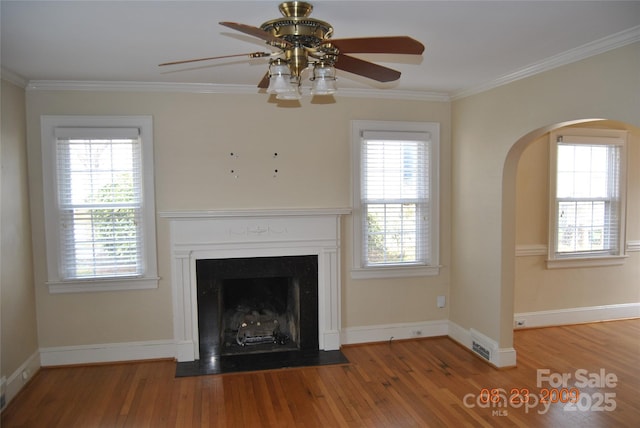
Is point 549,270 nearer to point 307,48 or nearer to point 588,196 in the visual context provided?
point 588,196

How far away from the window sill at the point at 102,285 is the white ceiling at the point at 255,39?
1.77 m

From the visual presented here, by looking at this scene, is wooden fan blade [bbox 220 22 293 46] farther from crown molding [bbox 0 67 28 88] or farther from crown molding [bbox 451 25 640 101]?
crown molding [bbox 0 67 28 88]

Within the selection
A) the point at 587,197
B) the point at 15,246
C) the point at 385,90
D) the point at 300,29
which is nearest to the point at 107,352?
the point at 15,246

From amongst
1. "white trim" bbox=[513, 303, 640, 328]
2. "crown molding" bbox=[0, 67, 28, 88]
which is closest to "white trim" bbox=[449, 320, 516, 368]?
"white trim" bbox=[513, 303, 640, 328]

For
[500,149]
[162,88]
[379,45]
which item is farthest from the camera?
[162,88]

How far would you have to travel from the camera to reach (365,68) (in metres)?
2.24

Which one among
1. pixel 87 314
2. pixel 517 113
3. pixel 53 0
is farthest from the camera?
pixel 87 314

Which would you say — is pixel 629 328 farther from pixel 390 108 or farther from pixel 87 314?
pixel 87 314

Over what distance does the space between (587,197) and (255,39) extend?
14.3 ft

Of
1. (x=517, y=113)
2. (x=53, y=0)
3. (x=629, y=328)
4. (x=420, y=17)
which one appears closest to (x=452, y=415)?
(x=517, y=113)

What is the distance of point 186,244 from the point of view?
4.00 metres

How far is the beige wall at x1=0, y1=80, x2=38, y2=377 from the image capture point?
3301mm

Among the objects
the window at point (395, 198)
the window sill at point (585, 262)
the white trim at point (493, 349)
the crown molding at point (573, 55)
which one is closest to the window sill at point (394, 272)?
the window at point (395, 198)

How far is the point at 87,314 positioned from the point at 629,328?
5682mm
